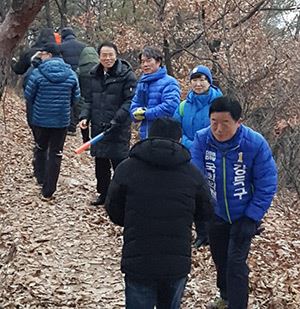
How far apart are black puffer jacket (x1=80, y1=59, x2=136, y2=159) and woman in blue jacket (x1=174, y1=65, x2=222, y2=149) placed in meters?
1.23

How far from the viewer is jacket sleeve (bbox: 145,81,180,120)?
22.0 ft

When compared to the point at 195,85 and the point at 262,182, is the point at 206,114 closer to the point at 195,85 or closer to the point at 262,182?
the point at 195,85

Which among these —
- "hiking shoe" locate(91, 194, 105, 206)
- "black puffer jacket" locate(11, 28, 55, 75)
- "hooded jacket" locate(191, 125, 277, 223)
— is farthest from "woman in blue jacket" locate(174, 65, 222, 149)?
"black puffer jacket" locate(11, 28, 55, 75)

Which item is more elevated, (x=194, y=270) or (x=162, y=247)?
(x=162, y=247)

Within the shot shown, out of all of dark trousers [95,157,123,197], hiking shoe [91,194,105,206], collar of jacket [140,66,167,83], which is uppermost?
collar of jacket [140,66,167,83]

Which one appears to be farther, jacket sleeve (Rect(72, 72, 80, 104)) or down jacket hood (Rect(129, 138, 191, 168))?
jacket sleeve (Rect(72, 72, 80, 104))

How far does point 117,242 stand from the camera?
23.9 feet

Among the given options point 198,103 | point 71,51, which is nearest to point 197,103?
point 198,103

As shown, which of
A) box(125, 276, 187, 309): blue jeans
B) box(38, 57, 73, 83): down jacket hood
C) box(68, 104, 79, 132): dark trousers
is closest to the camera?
box(125, 276, 187, 309): blue jeans

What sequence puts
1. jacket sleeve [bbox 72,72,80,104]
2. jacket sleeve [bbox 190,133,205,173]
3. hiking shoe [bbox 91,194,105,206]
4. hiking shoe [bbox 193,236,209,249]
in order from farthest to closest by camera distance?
hiking shoe [bbox 91,194,105,206], jacket sleeve [bbox 72,72,80,104], hiking shoe [bbox 193,236,209,249], jacket sleeve [bbox 190,133,205,173]

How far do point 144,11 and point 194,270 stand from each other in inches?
618

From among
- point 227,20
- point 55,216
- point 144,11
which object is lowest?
point 55,216

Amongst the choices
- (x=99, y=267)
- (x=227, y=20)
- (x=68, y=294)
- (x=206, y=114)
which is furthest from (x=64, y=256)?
(x=227, y=20)

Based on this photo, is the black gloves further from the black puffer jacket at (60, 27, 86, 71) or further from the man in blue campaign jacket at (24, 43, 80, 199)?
the black puffer jacket at (60, 27, 86, 71)
